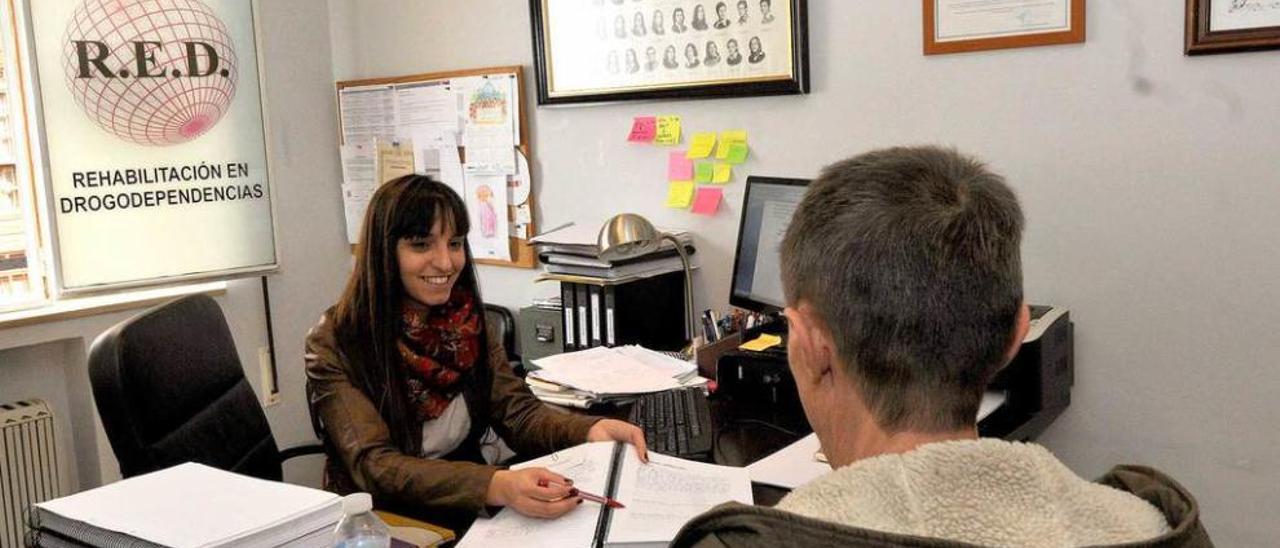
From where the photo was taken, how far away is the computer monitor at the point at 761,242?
8.27ft

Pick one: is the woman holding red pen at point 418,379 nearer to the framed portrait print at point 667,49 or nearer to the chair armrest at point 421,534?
the chair armrest at point 421,534

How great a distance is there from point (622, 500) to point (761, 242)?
109cm

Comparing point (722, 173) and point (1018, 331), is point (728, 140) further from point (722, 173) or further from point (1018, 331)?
point (1018, 331)

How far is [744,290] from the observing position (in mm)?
2662

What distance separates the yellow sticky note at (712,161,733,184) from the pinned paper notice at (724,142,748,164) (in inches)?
1.2

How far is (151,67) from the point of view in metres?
3.34

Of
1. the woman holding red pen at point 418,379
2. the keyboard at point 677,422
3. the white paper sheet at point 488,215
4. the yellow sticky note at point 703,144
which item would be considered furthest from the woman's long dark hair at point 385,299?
the white paper sheet at point 488,215

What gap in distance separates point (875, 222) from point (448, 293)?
4.53ft

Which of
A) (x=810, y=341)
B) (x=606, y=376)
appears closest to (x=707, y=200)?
(x=606, y=376)

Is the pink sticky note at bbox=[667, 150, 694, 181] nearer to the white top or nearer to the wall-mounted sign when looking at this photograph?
the white top

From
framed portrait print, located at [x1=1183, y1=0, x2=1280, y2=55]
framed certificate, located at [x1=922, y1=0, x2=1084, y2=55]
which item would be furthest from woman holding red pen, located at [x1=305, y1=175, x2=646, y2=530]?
framed portrait print, located at [x1=1183, y1=0, x2=1280, y2=55]

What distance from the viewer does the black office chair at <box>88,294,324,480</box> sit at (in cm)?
176

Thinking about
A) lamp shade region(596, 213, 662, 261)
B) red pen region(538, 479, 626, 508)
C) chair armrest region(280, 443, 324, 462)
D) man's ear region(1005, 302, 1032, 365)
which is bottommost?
chair armrest region(280, 443, 324, 462)

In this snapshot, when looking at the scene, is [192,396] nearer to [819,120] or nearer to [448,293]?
[448,293]
